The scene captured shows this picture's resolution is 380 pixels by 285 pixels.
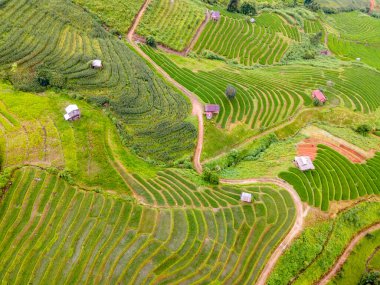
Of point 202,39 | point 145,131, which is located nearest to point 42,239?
point 145,131

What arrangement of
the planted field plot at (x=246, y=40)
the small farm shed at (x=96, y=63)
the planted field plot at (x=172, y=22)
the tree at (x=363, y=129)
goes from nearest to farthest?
the small farm shed at (x=96, y=63) < the tree at (x=363, y=129) < the planted field plot at (x=172, y=22) < the planted field plot at (x=246, y=40)

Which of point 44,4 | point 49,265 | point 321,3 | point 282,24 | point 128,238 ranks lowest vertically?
point 49,265

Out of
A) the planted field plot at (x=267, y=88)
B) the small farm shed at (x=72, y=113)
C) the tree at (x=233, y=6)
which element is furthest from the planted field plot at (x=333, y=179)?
the tree at (x=233, y=6)

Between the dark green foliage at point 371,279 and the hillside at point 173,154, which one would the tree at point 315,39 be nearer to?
the hillside at point 173,154

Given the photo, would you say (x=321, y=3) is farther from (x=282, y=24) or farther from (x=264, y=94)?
(x=264, y=94)

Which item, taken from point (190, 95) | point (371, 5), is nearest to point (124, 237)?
point (190, 95)

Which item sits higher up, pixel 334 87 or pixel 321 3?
pixel 321 3
